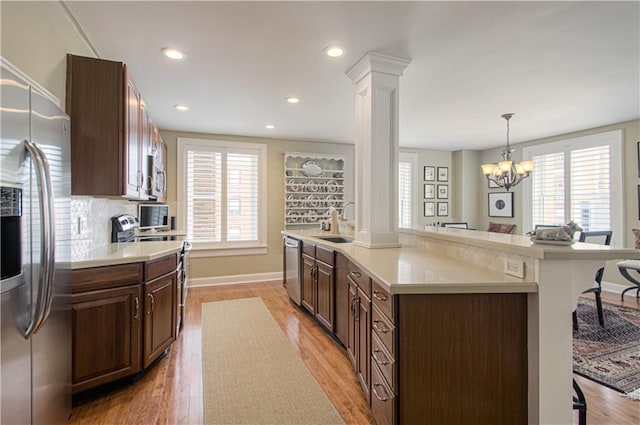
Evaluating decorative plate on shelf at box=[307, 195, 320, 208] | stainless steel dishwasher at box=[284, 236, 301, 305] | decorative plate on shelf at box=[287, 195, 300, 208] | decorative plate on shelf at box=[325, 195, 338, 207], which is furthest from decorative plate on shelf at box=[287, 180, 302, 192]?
stainless steel dishwasher at box=[284, 236, 301, 305]

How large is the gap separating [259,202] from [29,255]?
4346mm

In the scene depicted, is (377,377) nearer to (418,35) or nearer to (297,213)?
(418,35)

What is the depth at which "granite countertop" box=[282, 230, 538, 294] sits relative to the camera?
59.5 inches

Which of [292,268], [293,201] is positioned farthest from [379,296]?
[293,201]

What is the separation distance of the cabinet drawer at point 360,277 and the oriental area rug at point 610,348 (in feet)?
6.22

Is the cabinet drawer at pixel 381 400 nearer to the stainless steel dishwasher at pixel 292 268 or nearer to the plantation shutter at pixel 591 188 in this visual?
the stainless steel dishwasher at pixel 292 268

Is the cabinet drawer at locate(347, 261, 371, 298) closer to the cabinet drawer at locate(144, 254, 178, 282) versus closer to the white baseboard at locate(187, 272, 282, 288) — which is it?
the cabinet drawer at locate(144, 254, 178, 282)

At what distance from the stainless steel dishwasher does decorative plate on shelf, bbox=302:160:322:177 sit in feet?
6.08

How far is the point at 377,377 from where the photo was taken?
176cm

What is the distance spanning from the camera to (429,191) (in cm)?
704

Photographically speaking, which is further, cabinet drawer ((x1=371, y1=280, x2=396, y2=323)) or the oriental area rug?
the oriental area rug

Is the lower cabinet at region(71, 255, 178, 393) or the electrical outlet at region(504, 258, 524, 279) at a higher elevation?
the electrical outlet at region(504, 258, 524, 279)

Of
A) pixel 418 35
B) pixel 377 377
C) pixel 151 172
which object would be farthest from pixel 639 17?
pixel 151 172

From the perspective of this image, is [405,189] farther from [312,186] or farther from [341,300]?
[341,300]
